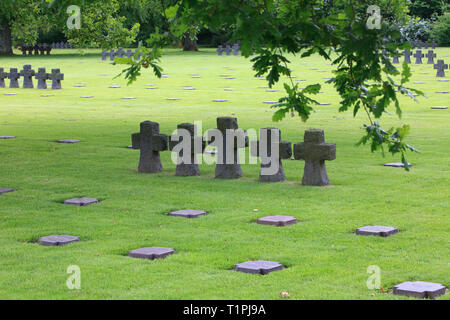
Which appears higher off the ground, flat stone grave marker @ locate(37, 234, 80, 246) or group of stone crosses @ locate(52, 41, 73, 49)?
group of stone crosses @ locate(52, 41, 73, 49)

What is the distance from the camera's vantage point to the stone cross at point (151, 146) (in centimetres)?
1323

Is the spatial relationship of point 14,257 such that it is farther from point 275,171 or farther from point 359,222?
point 275,171

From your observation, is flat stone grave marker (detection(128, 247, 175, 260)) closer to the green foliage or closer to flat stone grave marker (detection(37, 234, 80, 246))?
flat stone grave marker (detection(37, 234, 80, 246))

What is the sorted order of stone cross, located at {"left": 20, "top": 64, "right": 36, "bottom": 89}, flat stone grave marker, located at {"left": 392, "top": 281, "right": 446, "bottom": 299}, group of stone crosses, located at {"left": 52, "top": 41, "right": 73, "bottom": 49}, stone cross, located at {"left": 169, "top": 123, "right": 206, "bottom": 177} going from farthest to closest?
group of stone crosses, located at {"left": 52, "top": 41, "right": 73, "bottom": 49} → stone cross, located at {"left": 20, "top": 64, "right": 36, "bottom": 89} → stone cross, located at {"left": 169, "top": 123, "right": 206, "bottom": 177} → flat stone grave marker, located at {"left": 392, "top": 281, "right": 446, "bottom": 299}

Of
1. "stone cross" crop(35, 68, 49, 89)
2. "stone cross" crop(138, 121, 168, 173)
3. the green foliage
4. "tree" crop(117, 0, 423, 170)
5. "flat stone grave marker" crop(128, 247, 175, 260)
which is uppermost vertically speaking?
the green foliage

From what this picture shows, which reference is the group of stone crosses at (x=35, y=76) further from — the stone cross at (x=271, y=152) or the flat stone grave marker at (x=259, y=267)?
the flat stone grave marker at (x=259, y=267)

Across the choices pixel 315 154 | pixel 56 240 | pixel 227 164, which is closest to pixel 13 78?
pixel 227 164

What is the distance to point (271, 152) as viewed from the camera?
40.7 ft

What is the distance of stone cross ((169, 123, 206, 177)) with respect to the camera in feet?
42.3

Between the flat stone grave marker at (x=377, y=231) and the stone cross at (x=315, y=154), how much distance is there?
9.60 feet

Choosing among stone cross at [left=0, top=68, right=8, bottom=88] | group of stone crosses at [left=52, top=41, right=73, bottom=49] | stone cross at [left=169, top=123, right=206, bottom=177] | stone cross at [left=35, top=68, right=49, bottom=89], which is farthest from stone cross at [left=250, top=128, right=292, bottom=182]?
group of stone crosses at [left=52, top=41, right=73, bottom=49]

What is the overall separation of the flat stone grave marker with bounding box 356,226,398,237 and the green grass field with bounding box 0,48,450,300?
4.5 inches

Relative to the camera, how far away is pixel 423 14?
8462cm

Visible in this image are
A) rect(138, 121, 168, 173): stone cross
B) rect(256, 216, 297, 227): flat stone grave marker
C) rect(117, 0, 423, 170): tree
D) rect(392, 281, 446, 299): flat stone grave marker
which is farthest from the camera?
rect(138, 121, 168, 173): stone cross
